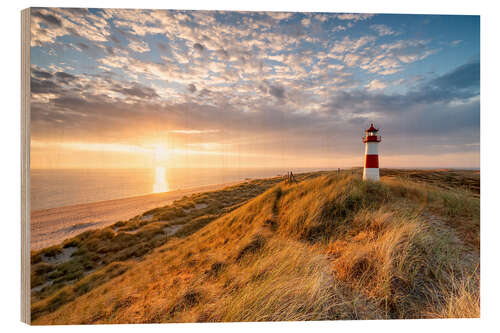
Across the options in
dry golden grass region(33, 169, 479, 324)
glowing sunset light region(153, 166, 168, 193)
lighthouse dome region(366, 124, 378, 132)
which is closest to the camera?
dry golden grass region(33, 169, 479, 324)

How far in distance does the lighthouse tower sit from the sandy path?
3.78 m

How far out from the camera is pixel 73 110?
129 inches

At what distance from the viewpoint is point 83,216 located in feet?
24.9

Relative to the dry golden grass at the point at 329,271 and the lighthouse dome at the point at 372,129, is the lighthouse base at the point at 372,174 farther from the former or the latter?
the lighthouse dome at the point at 372,129

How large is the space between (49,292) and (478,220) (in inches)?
311

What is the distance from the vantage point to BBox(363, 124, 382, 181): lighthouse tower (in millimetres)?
3990

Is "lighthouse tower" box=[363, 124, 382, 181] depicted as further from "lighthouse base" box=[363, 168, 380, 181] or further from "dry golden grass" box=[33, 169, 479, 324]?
"dry golden grass" box=[33, 169, 479, 324]

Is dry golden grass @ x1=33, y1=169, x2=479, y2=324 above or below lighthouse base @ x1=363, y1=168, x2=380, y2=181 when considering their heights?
below


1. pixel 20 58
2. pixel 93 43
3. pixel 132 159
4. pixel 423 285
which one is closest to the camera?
pixel 423 285

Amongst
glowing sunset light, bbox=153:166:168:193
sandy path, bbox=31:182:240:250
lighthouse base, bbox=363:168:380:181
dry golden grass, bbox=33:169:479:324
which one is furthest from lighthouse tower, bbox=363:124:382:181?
glowing sunset light, bbox=153:166:168:193

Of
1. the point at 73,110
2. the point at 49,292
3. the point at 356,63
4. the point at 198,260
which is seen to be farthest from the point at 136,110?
the point at 356,63

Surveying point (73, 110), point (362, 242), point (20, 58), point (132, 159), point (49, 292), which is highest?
point (20, 58)

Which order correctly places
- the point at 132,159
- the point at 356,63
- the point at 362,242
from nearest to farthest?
1. the point at 362,242
2. the point at 356,63
3. the point at 132,159
